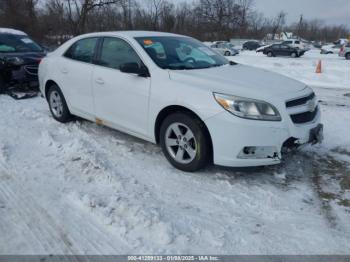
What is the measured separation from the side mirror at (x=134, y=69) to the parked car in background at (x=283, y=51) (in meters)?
29.3

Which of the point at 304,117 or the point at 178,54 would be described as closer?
the point at 304,117

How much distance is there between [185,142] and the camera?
3.53 metres

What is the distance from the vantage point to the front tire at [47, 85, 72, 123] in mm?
5281

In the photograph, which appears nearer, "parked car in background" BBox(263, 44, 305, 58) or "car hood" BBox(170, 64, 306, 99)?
"car hood" BBox(170, 64, 306, 99)

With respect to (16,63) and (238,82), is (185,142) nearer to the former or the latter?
(238,82)

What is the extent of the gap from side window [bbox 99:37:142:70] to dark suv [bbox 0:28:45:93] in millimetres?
4064

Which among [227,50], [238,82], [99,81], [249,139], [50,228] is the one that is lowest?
[50,228]

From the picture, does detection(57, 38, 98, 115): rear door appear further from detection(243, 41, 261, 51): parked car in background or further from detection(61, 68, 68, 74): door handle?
detection(243, 41, 261, 51): parked car in background

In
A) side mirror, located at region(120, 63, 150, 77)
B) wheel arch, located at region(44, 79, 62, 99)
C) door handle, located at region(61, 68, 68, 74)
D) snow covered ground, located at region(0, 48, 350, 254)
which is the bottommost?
snow covered ground, located at region(0, 48, 350, 254)

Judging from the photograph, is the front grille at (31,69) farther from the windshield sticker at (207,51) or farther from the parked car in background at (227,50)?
the parked car in background at (227,50)

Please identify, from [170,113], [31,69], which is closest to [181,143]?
[170,113]

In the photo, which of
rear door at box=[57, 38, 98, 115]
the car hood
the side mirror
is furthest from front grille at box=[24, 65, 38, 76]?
the car hood

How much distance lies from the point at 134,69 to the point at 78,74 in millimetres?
1426

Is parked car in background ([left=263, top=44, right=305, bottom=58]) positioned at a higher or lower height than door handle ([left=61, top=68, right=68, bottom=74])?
lower
